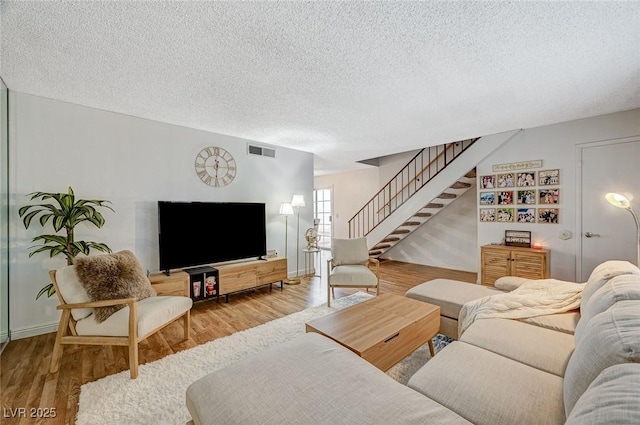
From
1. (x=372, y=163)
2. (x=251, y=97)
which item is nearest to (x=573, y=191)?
(x=372, y=163)

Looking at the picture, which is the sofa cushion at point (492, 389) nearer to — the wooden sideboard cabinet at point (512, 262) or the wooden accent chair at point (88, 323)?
the wooden accent chair at point (88, 323)

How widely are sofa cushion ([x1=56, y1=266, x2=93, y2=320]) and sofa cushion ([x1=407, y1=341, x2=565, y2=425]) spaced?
2.52m

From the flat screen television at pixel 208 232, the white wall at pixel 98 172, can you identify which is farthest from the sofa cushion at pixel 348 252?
the white wall at pixel 98 172

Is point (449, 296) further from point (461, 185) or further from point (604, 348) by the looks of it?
point (461, 185)

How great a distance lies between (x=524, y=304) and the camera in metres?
2.12

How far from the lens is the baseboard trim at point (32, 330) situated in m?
2.69

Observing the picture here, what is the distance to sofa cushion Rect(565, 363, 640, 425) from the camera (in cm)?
60

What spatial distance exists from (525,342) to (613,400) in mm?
1196

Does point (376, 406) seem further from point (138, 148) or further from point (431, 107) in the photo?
point (138, 148)

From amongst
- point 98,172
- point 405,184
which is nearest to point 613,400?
point 98,172

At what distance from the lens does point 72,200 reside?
269 centimetres

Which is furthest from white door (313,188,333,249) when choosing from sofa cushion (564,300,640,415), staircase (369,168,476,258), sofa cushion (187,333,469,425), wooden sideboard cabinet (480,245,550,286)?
sofa cushion (564,300,640,415)

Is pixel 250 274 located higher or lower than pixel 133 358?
higher

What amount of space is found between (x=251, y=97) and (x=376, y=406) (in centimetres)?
284
